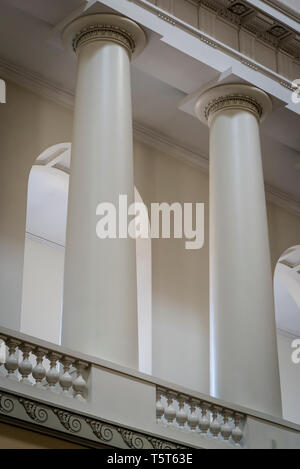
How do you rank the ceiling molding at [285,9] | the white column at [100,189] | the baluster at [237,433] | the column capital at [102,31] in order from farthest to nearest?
1. the ceiling molding at [285,9]
2. the column capital at [102,31]
3. the baluster at [237,433]
4. the white column at [100,189]

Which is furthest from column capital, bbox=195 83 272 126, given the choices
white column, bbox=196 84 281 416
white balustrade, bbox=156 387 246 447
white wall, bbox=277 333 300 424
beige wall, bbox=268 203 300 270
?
white wall, bbox=277 333 300 424

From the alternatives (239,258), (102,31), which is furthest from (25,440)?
(102,31)

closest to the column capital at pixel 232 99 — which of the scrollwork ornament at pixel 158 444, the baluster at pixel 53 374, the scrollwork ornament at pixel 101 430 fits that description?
the baluster at pixel 53 374

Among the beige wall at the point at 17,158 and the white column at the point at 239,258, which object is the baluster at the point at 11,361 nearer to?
the beige wall at the point at 17,158

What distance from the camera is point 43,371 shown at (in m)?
8.80

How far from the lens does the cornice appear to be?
8227 millimetres

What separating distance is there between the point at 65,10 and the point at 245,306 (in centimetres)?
409

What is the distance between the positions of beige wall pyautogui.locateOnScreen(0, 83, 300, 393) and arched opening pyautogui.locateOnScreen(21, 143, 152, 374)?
127 cm

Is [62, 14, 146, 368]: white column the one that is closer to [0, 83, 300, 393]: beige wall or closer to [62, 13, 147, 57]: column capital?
[62, 13, 147, 57]: column capital

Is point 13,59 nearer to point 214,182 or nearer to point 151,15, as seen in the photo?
point 151,15

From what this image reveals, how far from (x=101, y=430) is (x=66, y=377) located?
600 mm

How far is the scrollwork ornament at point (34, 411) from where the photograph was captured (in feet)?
27.3
